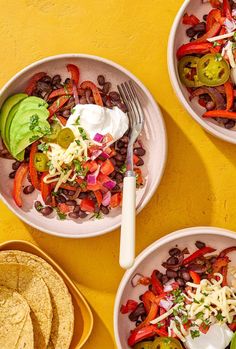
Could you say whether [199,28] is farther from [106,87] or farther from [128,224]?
[128,224]

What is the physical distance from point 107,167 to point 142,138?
0.71 feet

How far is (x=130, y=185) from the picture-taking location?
2.69 m

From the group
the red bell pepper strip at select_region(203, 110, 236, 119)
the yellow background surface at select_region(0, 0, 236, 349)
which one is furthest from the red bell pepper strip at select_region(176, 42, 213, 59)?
the red bell pepper strip at select_region(203, 110, 236, 119)

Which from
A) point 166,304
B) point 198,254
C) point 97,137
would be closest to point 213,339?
point 166,304

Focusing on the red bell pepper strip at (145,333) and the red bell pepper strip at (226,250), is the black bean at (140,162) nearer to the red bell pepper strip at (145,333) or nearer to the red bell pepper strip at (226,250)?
the red bell pepper strip at (226,250)

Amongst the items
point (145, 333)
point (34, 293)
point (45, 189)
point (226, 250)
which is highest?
point (45, 189)

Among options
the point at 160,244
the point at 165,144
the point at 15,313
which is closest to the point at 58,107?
the point at 165,144

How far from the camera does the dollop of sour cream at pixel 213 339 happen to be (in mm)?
2848

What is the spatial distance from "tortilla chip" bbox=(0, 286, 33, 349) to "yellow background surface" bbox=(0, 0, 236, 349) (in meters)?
0.24

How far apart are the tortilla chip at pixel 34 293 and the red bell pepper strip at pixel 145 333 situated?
0.35 m

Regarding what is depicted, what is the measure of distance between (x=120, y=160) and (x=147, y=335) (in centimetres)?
73

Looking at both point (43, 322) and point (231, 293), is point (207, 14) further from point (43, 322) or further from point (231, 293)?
point (43, 322)

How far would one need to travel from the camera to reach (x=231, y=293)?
284 centimetres

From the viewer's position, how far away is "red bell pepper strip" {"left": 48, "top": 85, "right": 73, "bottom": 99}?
9.35 ft
